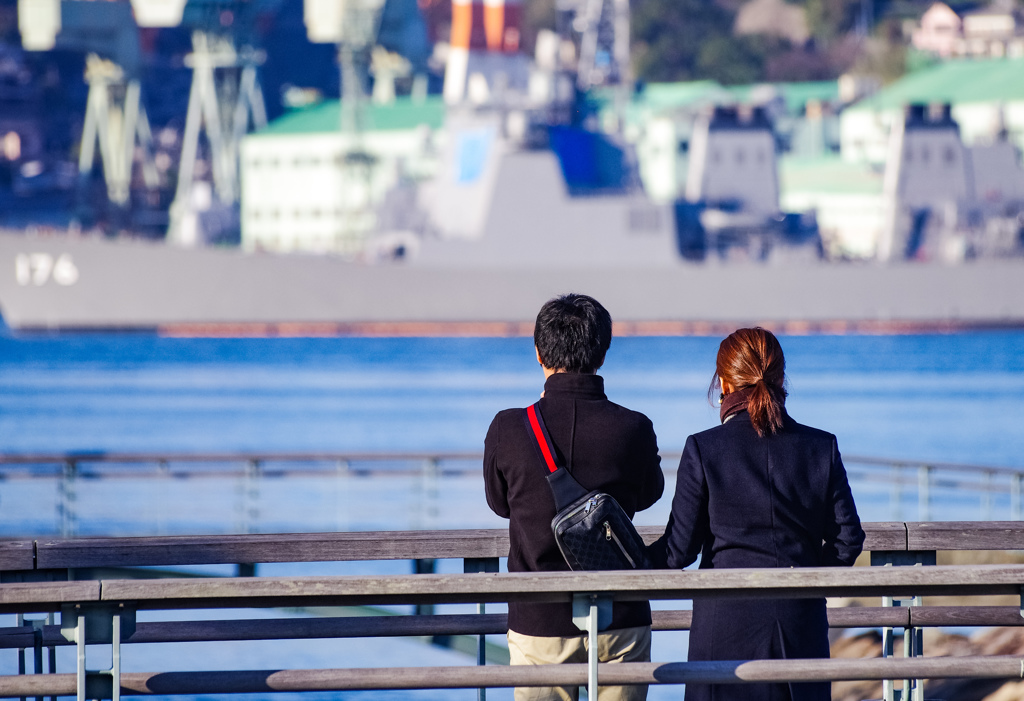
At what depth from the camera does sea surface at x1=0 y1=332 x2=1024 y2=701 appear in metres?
9.80

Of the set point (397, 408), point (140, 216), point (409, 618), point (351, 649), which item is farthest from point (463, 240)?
point (409, 618)

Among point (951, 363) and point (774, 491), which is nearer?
point (774, 491)

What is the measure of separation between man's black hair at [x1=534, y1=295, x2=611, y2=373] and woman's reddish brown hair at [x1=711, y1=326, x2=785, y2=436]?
7.9 inches

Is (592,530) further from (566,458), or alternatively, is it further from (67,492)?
(67,492)

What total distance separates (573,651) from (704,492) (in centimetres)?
33

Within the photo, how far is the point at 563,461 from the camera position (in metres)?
2.01

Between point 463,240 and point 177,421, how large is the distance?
12.9 metres

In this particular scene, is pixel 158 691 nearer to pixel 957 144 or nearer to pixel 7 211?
pixel 957 144

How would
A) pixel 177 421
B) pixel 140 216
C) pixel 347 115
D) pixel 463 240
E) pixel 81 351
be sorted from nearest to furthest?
pixel 177 421 < pixel 463 240 < pixel 81 351 < pixel 347 115 < pixel 140 216

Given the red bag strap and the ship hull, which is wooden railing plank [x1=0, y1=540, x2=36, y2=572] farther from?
the ship hull

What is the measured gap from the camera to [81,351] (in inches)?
1778

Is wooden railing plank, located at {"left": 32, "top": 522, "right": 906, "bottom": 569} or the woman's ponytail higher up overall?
the woman's ponytail

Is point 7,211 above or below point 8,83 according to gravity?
below

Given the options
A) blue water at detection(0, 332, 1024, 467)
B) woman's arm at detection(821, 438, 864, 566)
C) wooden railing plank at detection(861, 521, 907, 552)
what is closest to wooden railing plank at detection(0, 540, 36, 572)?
woman's arm at detection(821, 438, 864, 566)
